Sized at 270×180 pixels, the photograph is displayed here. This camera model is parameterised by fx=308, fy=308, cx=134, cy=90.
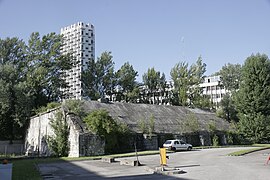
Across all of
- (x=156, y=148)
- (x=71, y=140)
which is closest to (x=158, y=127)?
(x=156, y=148)

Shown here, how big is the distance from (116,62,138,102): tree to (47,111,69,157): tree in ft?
107

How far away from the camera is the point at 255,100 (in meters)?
48.6

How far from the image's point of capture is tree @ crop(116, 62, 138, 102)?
215ft

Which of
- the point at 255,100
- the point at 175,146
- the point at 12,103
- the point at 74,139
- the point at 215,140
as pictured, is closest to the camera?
the point at 74,139

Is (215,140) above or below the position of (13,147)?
above

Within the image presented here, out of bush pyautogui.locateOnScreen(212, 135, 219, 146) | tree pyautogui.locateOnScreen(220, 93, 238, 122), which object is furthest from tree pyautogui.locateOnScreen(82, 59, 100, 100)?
bush pyautogui.locateOnScreen(212, 135, 219, 146)

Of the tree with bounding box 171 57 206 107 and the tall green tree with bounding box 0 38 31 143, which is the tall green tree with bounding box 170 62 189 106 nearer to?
the tree with bounding box 171 57 206 107

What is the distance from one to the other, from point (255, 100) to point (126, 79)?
89.1ft

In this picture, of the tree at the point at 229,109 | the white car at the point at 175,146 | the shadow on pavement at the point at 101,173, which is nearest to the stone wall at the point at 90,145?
the white car at the point at 175,146

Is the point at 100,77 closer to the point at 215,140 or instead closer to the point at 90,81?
the point at 90,81

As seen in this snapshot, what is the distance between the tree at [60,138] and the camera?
31.8 metres

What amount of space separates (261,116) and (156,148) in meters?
19.8

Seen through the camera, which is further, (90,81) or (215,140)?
(90,81)

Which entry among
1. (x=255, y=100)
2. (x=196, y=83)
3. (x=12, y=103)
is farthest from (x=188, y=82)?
(x=12, y=103)
